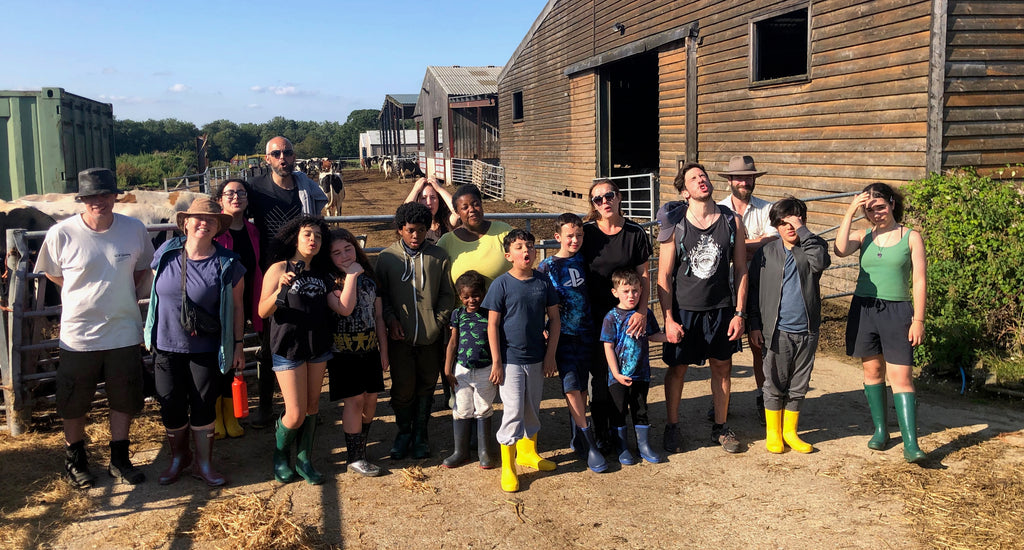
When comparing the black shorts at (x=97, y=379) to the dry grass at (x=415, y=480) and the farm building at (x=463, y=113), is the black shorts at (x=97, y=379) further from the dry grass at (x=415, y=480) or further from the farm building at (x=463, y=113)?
the farm building at (x=463, y=113)

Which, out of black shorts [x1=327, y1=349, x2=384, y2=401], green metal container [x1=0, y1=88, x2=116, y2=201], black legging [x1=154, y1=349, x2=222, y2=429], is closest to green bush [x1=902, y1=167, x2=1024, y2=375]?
black shorts [x1=327, y1=349, x2=384, y2=401]

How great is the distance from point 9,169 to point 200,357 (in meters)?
6.81

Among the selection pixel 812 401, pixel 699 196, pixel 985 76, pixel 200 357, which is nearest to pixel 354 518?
pixel 200 357

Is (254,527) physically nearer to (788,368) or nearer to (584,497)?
(584,497)

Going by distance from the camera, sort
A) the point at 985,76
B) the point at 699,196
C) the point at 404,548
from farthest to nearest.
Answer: the point at 985,76
the point at 699,196
the point at 404,548

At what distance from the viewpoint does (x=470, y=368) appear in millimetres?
4211

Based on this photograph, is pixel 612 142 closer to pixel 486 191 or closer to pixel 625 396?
pixel 486 191

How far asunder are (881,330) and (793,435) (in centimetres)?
82

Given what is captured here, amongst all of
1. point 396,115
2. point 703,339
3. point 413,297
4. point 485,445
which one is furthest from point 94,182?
point 396,115

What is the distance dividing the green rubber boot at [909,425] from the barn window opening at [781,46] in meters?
6.02

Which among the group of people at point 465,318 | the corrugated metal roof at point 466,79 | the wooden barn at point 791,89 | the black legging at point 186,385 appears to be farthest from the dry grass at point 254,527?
the corrugated metal roof at point 466,79

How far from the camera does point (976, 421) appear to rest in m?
5.13

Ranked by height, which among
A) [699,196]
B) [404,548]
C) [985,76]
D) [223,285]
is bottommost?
[404,548]

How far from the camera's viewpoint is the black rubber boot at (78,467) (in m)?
4.14
